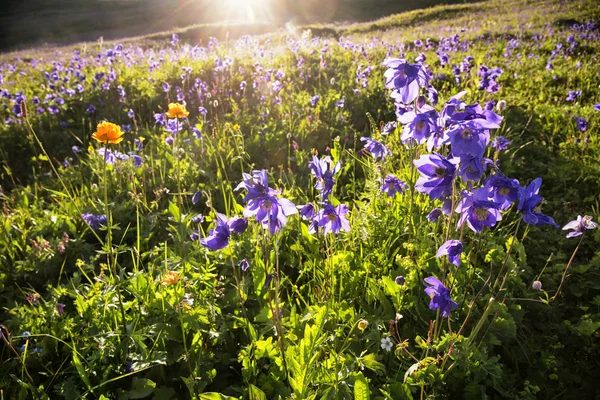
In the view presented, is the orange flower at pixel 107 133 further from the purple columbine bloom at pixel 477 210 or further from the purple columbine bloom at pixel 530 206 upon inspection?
the purple columbine bloom at pixel 530 206

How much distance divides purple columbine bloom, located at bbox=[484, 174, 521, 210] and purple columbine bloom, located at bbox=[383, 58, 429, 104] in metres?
0.60

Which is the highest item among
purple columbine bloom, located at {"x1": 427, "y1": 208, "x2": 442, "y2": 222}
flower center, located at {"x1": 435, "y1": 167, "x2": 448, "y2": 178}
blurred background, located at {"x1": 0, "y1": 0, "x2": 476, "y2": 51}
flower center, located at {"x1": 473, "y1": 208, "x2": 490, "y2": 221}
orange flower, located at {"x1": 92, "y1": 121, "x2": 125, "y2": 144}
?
blurred background, located at {"x1": 0, "y1": 0, "x2": 476, "y2": 51}

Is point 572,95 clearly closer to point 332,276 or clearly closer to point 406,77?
point 406,77

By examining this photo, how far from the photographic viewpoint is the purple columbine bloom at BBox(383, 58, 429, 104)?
1750mm

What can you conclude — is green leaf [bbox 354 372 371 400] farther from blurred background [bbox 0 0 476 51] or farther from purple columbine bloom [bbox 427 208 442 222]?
blurred background [bbox 0 0 476 51]

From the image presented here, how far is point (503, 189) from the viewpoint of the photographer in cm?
143

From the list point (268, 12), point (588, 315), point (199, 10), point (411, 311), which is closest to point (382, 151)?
point (411, 311)

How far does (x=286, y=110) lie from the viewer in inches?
206

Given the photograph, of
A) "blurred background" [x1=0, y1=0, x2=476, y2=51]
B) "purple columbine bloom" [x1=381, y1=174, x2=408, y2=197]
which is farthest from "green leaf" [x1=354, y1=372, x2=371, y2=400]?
"blurred background" [x1=0, y1=0, x2=476, y2=51]

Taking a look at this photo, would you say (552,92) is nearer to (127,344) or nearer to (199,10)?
(127,344)

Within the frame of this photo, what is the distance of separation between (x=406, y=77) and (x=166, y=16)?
49.2 m

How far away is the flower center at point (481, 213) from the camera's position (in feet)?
4.79

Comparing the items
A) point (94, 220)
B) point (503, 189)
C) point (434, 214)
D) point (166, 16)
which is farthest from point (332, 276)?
point (166, 16)

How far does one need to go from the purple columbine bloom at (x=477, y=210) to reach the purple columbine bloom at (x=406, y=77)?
1.96ft
